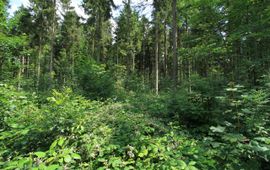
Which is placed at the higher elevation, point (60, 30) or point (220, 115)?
point (60, 30)

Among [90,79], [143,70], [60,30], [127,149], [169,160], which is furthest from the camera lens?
[143,70]

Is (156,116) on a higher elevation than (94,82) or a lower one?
lower

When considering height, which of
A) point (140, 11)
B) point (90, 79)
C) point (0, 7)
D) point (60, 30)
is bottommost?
point (90, 79)

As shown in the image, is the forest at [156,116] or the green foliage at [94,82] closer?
the forest at [156,116]

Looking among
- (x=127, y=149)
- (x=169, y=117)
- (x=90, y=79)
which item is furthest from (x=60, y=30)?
(x=127, y=149)

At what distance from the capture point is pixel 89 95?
8844 millimetres

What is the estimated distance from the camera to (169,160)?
2309 mm

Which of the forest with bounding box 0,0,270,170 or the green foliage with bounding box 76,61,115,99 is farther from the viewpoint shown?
the green foliage with bounding box 76,61,115,99

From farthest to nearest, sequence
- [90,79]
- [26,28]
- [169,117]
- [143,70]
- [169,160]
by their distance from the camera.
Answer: [143,70] < [26,28] < [90,79] < [169,117] < [169,160]

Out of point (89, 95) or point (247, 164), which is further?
point (89, 95)

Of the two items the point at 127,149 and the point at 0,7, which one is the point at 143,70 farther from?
the point at 127,149

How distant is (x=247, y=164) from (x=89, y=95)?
684cm

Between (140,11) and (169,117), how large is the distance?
799 centimetres

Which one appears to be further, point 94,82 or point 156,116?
point 94,82
